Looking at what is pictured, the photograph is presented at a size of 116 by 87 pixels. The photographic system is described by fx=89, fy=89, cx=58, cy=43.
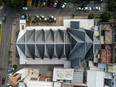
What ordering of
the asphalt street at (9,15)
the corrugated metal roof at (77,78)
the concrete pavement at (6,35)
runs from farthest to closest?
the concrete pavement at (6,35) < the asphalt street at (9,15) < the corrugated metal roof at (77,78)

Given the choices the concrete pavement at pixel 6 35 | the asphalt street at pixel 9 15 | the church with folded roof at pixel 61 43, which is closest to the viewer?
the church with folded roof at pixel 61 43

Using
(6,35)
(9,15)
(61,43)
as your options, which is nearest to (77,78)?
(61,43)

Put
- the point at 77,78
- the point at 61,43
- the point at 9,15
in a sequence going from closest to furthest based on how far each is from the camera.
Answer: the point at 61,43
the point at 77,78
the point at 9,15

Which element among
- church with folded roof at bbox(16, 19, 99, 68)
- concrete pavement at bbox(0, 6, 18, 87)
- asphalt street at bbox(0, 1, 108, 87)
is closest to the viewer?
church with folded roof at bbox(16, 19, 99, 68)

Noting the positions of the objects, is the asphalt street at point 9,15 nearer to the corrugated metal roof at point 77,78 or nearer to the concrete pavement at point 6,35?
the concrete pavement at point 6,35

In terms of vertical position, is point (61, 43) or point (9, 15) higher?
point (9, 15)

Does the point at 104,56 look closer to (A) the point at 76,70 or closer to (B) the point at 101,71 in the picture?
(B) the point at 101,71

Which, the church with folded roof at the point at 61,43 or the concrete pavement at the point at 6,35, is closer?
the church with folded roof at the point at 61,43

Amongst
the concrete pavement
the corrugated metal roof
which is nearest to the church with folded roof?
the corrugated metal roof

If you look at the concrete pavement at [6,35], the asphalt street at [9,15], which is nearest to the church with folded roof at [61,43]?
the asphalt street at [9,15]

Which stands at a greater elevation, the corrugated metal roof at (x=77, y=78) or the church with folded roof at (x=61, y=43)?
the church with folded roof at (x=61, y=43)

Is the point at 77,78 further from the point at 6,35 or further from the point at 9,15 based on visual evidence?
the point at 9,15

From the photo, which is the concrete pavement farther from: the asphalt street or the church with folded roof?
the church with folded roof
